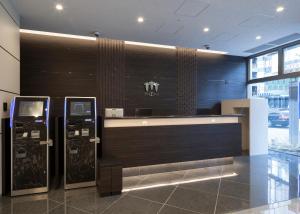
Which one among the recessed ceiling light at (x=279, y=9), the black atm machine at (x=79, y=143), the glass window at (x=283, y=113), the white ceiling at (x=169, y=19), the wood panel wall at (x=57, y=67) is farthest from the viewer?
the glass window at (x=283, y=113)

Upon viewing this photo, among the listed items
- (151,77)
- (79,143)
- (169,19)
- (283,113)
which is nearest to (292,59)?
(283,113)

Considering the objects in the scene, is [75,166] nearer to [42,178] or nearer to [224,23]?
[42,178]

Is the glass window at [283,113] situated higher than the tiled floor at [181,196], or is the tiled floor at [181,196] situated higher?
the glass window at [283,113]

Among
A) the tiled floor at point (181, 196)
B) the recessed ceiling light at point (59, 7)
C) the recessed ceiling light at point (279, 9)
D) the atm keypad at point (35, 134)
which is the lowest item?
the tiled floor at point (181, 196)

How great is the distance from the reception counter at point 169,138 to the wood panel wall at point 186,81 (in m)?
2.06

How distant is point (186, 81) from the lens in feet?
23.8

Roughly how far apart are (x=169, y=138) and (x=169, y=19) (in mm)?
2796

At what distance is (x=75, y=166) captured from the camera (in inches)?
148

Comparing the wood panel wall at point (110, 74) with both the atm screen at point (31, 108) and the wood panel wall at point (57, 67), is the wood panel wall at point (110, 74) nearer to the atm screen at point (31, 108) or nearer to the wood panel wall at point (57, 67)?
the wood panel wall at point (57, 67)

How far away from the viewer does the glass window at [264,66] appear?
6.89m

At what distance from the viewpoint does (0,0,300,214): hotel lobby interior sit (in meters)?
3.43

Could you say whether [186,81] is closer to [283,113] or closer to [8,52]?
[283,113]

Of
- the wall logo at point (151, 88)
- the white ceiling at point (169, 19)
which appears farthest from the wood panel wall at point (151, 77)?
the white ceiling at point (169, 19)

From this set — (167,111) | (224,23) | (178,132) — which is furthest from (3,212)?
(224,23)
